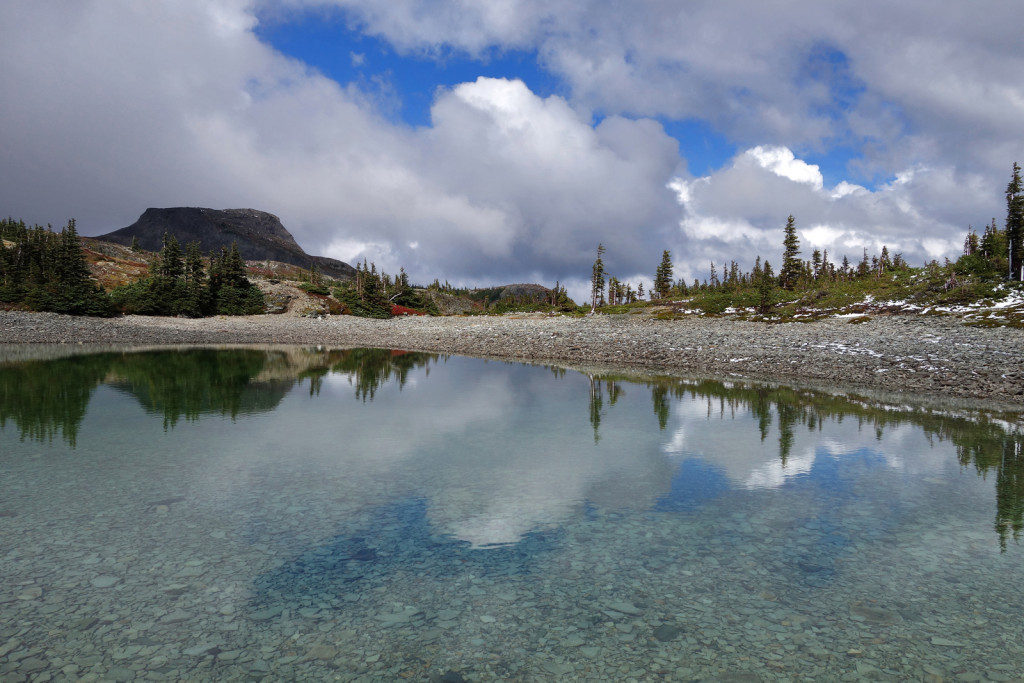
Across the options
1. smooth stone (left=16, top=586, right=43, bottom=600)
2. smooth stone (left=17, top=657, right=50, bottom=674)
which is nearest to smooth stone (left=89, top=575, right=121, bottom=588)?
smooth stone (left=16, top=586, right=43, bottom=600)

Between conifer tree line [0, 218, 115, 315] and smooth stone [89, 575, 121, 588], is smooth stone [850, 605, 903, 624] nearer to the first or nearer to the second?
smooth stone [89, 575, 121, 588]

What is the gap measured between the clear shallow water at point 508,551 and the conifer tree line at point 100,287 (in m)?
70.3

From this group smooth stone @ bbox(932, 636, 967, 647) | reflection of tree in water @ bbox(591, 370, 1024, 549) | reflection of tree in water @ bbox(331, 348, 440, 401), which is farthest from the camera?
reflection of tree in water @ bbox(331, 348, 440, 401)

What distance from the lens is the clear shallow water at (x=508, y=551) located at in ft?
21.5

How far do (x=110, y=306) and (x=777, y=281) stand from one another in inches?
4544

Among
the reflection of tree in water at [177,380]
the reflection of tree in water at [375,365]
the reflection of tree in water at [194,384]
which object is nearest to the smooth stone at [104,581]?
the reflection of tree in water at [177,380]

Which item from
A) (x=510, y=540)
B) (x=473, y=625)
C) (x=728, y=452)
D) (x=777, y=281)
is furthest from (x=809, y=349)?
(x=777, y=281)

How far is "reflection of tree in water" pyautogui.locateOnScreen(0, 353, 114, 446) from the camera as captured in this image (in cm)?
1856

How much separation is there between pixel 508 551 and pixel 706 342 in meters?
38.4

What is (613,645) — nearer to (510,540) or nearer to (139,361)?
(510,540)

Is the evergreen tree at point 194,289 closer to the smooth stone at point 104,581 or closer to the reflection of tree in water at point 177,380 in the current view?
the reflection of tree in water at point 177,380

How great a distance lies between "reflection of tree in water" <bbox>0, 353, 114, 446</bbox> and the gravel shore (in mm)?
15938

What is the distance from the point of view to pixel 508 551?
9.38m

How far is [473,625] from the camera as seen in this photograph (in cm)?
719
